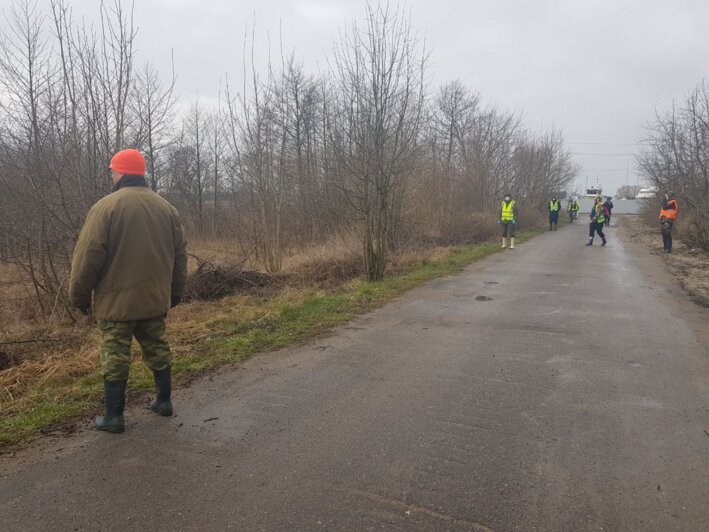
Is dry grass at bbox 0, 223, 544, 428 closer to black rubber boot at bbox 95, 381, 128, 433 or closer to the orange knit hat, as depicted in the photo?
black rubber boot at bbox 95, 381, 128, 433

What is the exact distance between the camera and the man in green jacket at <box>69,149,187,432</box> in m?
3.48

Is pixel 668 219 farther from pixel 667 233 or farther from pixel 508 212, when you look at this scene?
pixel 508 212

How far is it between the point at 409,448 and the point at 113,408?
2059 millimetres

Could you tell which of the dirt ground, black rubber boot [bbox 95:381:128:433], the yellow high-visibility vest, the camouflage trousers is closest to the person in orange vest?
the dirt ground

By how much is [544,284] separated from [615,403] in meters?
6.25

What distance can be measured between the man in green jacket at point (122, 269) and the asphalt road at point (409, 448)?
511 mm

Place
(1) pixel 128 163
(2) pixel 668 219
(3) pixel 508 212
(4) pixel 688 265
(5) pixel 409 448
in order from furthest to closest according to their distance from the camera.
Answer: (3) pixel 508 212 → (2) pixel 668 219 → (4) pixel 688 265 → (1) pixel 128 163 → (5) pixel 409 448

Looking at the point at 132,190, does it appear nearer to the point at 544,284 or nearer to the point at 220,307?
the point at 220,307

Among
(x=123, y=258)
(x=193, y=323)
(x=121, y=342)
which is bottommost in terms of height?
(x=193, y=323)

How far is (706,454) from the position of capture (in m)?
3.30

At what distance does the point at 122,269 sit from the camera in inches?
140

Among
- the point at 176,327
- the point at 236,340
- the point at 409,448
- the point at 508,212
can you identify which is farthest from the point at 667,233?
the point at 409,448

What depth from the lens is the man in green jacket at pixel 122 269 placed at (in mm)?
3482

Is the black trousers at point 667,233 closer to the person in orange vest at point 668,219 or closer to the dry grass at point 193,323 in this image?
the person in orange vest at point 668,219
